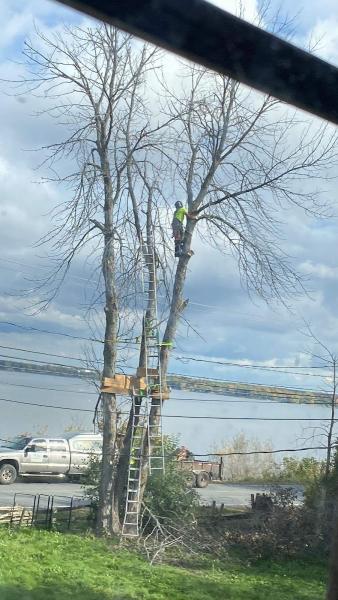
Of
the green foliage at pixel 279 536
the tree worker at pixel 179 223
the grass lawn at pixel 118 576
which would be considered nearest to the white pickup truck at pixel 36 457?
the tree worker at pixel 179 223

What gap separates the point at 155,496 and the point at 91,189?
19.2 feet

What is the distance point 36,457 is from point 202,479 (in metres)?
7.80

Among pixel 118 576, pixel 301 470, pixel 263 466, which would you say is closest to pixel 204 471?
pixel 263 466

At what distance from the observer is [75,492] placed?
21.5 meters

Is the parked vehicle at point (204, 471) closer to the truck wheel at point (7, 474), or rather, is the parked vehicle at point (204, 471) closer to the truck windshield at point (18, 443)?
the truck wheel at point (7, 474)

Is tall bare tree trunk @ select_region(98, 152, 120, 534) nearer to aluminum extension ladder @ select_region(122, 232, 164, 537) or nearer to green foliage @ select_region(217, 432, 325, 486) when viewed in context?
aluminum extension ladder @ select_region(122, 232, 164, 537)

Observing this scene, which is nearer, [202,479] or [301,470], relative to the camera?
[301,470]

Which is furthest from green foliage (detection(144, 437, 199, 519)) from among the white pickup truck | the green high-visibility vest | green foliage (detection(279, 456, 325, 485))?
the white pickup truck

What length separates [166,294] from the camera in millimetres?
17484

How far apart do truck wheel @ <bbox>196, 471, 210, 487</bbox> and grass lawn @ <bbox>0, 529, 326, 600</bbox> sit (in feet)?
20.2

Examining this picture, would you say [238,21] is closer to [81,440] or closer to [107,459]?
[107,459]

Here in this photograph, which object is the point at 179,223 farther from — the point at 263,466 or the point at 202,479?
the point at 263,466

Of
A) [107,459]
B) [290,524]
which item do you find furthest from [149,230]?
[290,524]

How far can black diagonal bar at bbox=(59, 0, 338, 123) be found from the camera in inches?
121
